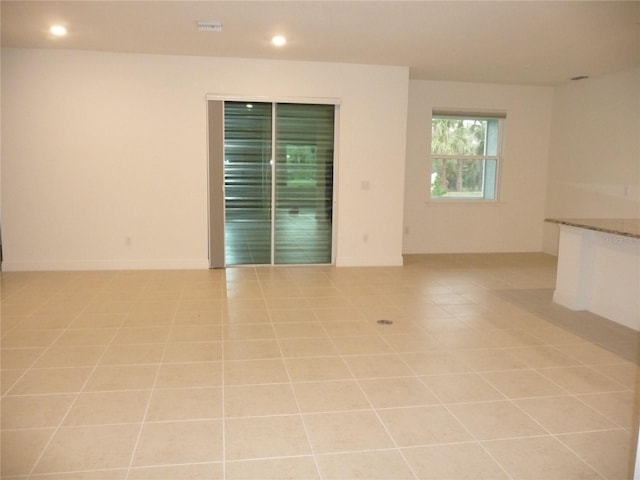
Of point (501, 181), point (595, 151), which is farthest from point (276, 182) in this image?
point (595, 151)

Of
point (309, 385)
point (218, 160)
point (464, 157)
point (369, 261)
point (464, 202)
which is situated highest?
point (464, 157)

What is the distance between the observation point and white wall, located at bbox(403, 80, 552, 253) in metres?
7.32

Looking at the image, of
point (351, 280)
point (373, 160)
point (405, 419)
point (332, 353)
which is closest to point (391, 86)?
point (373, 160)

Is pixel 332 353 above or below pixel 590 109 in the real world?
below

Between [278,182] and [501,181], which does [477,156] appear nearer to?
[501,181]

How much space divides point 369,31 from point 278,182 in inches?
90.2

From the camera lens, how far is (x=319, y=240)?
666cm

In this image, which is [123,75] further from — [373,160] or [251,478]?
[251,478]

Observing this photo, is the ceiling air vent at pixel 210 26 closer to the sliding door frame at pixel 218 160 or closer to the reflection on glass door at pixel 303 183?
the sliding door frame at pixel 218 160

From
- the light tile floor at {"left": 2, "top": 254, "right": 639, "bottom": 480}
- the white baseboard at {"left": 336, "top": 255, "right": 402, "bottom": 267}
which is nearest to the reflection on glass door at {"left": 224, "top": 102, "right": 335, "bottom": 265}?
the white baseboard at {"left": 336, "top": 255, "right": 402, "bottom": 267}

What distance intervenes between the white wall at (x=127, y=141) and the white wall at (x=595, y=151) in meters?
2.67

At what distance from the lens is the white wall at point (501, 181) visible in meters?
7.32

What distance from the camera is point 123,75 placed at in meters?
5.88

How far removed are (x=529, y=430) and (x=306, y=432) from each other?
1.11 metres
